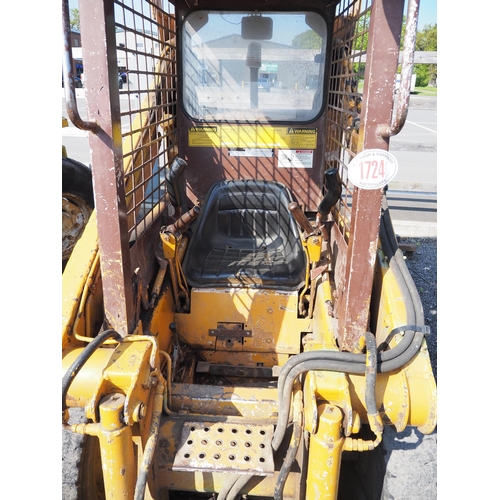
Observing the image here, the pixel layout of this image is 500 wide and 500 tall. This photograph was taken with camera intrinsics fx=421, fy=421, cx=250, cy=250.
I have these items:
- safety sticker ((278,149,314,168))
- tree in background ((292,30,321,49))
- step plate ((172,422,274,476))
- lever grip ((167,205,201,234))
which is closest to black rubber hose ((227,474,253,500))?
step plate ((172,422,274,476))

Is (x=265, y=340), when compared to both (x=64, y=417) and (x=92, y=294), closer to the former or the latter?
(x=92, y=294)

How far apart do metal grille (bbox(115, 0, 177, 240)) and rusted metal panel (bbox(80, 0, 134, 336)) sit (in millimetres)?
472

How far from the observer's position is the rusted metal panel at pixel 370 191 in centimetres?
137

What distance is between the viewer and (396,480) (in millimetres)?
1628

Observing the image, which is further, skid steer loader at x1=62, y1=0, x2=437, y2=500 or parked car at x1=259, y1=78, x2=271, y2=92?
parked car at x1=259, y1=78, x2=271, y2=92

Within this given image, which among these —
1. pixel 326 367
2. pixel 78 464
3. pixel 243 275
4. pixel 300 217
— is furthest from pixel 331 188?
pixel 78 464

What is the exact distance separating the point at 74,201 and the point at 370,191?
9.33 feet

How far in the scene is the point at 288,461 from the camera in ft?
5.07

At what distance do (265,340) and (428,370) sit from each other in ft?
3.50

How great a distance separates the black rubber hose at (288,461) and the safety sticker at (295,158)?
6.51 ft

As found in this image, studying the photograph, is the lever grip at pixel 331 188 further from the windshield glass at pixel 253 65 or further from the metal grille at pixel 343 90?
the windshield glass at pixel 253 65

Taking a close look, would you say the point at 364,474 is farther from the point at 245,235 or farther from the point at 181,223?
the point at 245,235

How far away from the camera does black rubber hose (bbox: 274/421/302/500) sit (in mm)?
1523

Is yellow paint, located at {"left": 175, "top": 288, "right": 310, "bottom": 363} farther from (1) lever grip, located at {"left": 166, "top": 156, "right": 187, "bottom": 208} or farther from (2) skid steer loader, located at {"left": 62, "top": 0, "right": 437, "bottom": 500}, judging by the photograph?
(1) lever grip, located at {"left": 166, "top": 156, "right": 187, "bottom": 208}
